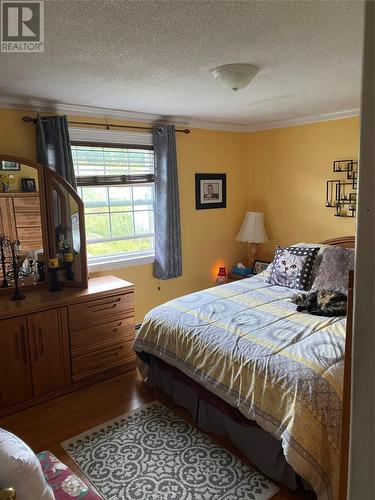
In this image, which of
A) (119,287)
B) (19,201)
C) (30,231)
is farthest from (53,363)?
(19,201)

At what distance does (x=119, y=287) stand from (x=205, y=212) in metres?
1.70

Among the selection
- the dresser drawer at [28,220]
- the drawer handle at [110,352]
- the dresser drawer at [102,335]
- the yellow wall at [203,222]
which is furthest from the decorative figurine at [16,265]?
the yellow wall at [203,222]

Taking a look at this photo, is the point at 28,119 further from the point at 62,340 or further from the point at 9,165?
the point at 62,340

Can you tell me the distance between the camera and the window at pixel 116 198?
3482 mm

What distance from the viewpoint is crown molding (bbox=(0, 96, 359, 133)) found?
9.64 feet

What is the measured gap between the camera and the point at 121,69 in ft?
7.11

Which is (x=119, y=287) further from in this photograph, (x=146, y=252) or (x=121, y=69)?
(x=121, y=69)

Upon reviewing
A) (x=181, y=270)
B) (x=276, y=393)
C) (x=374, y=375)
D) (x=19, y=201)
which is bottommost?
(x=276, y=393)

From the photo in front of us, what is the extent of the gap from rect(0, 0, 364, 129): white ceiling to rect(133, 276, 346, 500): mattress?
1634 mm

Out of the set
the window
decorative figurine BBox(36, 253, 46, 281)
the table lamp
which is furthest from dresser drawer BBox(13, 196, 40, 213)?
the table lamp

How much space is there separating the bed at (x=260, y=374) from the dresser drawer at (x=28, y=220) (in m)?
1.23

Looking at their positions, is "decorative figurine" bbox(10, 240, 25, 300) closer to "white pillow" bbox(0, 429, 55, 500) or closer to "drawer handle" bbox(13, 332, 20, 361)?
"drawer handle" bbox(13, 332, 20, 361)

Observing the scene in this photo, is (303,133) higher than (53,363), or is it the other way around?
(303,133)

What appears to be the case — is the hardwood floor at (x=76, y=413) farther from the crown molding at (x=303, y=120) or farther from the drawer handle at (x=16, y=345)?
the crown molding at (x=303, y=120)
